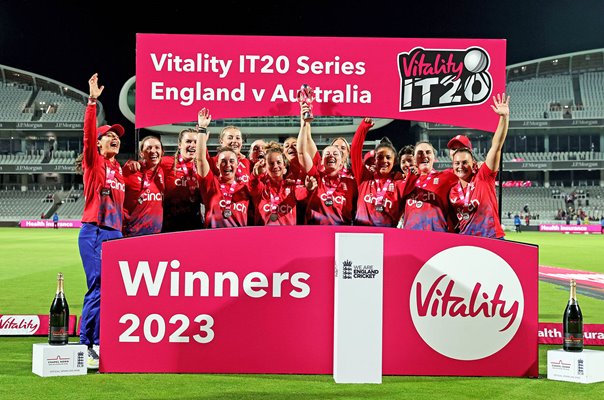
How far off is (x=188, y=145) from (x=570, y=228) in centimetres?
4534

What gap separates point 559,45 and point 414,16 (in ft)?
58.0

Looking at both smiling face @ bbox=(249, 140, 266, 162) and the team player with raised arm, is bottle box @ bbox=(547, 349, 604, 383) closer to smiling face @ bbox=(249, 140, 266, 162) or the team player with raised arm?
the team player with raised arm

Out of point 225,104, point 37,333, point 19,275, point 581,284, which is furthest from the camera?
point 19,275

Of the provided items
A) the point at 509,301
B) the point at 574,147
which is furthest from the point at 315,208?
the point at 574,147

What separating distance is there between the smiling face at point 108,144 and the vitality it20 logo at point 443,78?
288 cm

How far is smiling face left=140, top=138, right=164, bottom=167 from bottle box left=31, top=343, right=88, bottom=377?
1939mm

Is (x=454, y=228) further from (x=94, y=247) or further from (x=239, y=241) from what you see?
(x=94, y=247)

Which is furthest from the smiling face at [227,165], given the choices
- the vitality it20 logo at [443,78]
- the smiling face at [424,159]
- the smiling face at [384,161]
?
the smiling face at [424,159]

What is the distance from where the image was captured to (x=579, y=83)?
67875 mm

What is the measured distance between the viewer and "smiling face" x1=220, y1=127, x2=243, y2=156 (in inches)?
287

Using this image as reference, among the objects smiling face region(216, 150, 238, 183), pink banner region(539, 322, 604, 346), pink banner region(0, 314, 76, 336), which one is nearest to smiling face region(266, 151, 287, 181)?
smiling face region(216, 150, 238, 183)

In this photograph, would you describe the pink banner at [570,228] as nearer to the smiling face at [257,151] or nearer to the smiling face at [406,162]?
the smiling face at [406,162]

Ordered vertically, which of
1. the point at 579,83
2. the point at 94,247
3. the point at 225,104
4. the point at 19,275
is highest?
the point at 579,83

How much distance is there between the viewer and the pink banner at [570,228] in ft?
156
